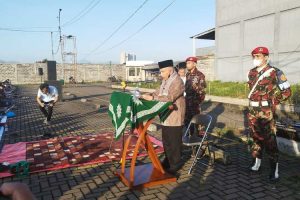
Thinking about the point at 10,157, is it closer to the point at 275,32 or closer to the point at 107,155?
the point at 107,155

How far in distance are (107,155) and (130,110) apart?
2.32 m

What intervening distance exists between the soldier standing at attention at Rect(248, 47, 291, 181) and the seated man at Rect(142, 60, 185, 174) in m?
1.36

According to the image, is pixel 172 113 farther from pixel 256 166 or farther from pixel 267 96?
pixel 256 166

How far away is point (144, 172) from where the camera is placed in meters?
5.51

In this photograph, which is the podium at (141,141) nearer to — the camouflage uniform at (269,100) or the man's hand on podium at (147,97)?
the man's hand on podium at (147,97)

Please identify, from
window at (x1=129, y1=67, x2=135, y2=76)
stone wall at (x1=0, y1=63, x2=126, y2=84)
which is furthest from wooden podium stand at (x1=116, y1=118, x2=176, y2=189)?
window at (x1=129, y1=67, x2=135, y2=76)

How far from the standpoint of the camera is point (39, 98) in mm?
10945

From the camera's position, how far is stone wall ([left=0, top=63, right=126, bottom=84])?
147 ft

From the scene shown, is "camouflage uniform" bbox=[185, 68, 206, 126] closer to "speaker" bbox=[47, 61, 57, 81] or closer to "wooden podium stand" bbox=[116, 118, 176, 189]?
"wooden podium stand" bbox=[116, 118, 176, 189]

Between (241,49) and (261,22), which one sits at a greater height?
(261,22)

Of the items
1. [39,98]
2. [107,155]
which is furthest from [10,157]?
[39,98]

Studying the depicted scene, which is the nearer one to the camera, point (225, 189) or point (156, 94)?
point (225, 189)

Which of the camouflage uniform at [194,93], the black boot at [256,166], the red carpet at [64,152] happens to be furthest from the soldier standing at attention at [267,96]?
the red carpet at [64,152]

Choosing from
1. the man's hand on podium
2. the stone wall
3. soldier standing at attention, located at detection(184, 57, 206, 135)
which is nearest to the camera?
the man's hand on podium
